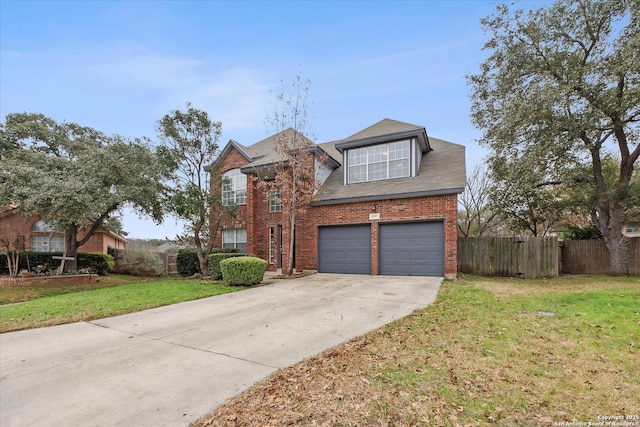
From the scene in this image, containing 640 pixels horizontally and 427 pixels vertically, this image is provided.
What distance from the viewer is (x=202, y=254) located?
1454 centimetres

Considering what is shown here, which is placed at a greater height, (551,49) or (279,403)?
(551,49)

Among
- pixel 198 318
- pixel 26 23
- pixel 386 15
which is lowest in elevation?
pixel 198 318

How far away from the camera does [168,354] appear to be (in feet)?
15.5

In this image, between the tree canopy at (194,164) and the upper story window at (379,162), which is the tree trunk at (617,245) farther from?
the tree canopy at (194,164)

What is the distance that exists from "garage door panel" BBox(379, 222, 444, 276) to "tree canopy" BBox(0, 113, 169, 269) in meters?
10.3

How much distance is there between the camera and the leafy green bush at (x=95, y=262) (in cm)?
1736

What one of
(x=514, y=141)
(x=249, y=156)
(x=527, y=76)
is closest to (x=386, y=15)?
(x=527, y=76)

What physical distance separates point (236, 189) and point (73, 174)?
23.7 ft

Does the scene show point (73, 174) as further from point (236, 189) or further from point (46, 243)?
point (46, 243)

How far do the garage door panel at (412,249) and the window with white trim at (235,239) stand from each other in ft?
25.9

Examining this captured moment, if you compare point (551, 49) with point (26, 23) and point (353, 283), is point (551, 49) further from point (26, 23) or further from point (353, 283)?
point (26, 23)

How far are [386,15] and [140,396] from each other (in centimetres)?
1334

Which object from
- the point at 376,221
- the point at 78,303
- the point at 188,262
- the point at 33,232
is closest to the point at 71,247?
the point at 188,262

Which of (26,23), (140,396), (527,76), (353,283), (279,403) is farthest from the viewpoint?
(527,76)
